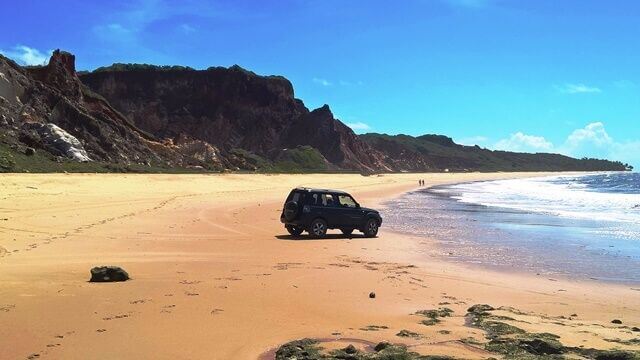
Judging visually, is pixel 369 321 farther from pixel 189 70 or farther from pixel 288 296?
pixel 189 70

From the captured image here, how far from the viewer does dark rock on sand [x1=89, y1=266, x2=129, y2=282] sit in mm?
9523

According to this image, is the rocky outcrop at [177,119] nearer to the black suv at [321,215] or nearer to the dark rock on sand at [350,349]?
the black suv at [321,215]

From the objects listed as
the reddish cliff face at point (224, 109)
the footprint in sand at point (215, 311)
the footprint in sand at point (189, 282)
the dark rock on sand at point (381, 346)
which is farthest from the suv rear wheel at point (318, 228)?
the reddish cliff face at point (224, 109)

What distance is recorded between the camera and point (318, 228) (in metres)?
19.6

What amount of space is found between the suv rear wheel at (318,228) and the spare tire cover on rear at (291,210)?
0.73 metres

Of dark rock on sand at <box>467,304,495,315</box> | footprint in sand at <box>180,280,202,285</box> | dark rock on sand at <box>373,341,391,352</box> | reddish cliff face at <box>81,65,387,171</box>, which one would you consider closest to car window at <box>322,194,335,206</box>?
footprint in sand at <box>180,280,202,285</box>

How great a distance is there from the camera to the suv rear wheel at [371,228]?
20297mm

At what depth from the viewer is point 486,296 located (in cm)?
988

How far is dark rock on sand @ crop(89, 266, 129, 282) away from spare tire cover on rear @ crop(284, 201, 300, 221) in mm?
9934

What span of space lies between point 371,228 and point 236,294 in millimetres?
11859

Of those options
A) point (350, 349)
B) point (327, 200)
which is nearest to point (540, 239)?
point (327, 200)

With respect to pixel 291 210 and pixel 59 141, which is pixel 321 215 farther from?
pixel 59 141

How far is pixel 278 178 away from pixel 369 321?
61.8 metres

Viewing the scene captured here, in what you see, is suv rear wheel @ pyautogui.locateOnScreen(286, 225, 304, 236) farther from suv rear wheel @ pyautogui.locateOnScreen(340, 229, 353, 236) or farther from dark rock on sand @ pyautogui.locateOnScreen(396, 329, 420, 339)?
dark rock on sand @ pyautogui.locateOnScreen(396, 329, 420, 339)
